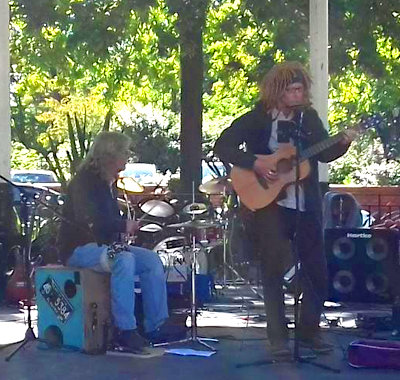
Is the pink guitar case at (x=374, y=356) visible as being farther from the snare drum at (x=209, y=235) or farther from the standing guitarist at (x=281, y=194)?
the snare drum at (x=209, y=235)

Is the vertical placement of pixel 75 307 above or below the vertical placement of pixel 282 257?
below

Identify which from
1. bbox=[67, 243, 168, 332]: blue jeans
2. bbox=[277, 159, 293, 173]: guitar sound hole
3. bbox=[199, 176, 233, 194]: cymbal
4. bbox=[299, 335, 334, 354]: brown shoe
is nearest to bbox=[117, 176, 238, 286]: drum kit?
bbox=[199, 176, 233, 194]: cymbal

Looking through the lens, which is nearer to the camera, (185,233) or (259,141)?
(259,141)

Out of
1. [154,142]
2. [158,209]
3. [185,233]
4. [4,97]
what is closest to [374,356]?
[185,233]

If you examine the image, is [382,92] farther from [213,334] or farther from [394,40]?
[213,334]

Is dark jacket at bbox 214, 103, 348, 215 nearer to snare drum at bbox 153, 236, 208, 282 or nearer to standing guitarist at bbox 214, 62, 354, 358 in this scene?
standing guitarist at bbox 214, 62, 354, 358

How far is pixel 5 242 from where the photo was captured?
312 inches

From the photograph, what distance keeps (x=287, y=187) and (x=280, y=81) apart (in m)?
0.60

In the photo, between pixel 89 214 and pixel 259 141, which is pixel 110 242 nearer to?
pixel 89 214

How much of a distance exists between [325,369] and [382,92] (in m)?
7.58

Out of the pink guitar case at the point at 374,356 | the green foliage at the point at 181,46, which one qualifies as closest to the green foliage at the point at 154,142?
the green foliage at the point at 181,46

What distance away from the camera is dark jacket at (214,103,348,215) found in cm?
561

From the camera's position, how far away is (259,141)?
18.8 feet

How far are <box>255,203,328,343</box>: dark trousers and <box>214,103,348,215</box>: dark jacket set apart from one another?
5.2 inches
